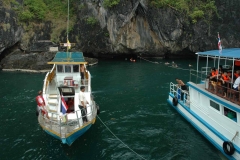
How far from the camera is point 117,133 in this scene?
1587cm

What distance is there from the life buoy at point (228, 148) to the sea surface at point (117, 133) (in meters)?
0.65

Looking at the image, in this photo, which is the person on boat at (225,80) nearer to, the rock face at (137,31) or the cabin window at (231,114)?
the cabin window at (231,114)

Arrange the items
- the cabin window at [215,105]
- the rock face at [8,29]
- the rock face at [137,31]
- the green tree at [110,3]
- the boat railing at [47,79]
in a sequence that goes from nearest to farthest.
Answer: the cabin window at [215,105], the boat railing at [47,79], the rock face at [8,29], the green tree at [110,3], the rock face at [137,31]

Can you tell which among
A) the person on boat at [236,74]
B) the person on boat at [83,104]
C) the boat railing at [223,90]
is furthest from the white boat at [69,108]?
the person on boat at [236,74]

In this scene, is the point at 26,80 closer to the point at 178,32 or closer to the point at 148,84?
the point at 148,84

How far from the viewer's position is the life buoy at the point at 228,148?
39.9ft

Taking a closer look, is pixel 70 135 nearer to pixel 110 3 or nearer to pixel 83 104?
pixel 83 104

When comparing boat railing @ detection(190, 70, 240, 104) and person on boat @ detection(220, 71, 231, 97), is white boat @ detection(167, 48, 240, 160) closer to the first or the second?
boat railing @ detection(190, 70, 240, 104)

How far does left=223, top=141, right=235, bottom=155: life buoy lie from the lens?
12.1 meters

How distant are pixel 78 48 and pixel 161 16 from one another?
18.6 metres

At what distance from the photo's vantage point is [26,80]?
33.6 metres

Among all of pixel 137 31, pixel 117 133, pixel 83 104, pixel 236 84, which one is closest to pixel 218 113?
pixel 236 84

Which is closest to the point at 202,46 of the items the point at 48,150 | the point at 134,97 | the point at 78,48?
the point at 78,48

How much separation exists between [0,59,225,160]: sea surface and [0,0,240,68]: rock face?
25190 millimetres
